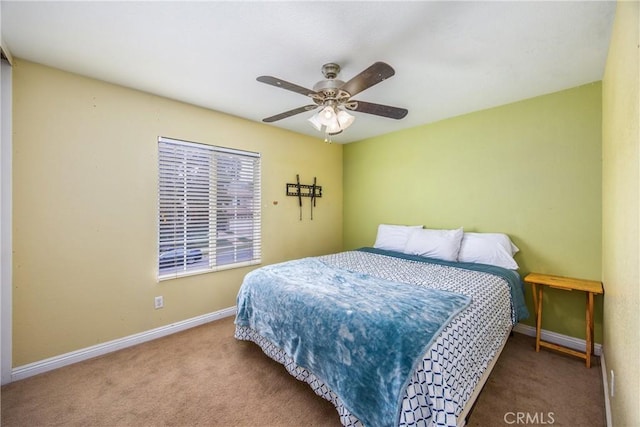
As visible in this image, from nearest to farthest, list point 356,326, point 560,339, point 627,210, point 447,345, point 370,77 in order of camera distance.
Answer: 1. point 627,210
2. point 447,345
3. point 356,326
4. point 370,77
5. point 560,339

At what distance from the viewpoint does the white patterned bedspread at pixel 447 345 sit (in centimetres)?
119

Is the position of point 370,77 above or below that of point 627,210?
above

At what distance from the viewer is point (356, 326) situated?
4.72 ft

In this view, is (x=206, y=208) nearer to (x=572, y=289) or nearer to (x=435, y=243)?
(x=435, y=243)

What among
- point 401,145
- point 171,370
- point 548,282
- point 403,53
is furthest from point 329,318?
point 401,145


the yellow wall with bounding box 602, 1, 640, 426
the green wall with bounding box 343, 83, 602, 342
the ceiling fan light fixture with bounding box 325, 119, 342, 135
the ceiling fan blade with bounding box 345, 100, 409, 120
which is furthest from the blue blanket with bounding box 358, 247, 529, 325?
the ceiling fan light fixture with bounding box 325, 119, 342, 135

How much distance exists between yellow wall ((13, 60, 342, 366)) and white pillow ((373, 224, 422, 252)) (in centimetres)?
218

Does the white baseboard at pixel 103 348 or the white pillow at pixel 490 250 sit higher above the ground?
the white pillow at pixel 490 250

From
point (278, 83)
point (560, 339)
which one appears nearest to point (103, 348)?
point (278, 83)

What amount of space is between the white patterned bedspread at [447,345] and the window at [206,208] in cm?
100

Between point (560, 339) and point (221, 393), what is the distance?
305 centimetres

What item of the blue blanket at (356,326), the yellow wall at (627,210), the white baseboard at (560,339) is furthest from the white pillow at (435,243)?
the yellow wall at (627,210)

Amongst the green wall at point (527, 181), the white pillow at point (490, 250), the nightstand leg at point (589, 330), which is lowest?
the nightstand leg at point (589, 330)

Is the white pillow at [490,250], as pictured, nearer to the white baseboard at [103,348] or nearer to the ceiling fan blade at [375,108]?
the ceiling fan blade at [375,108]
